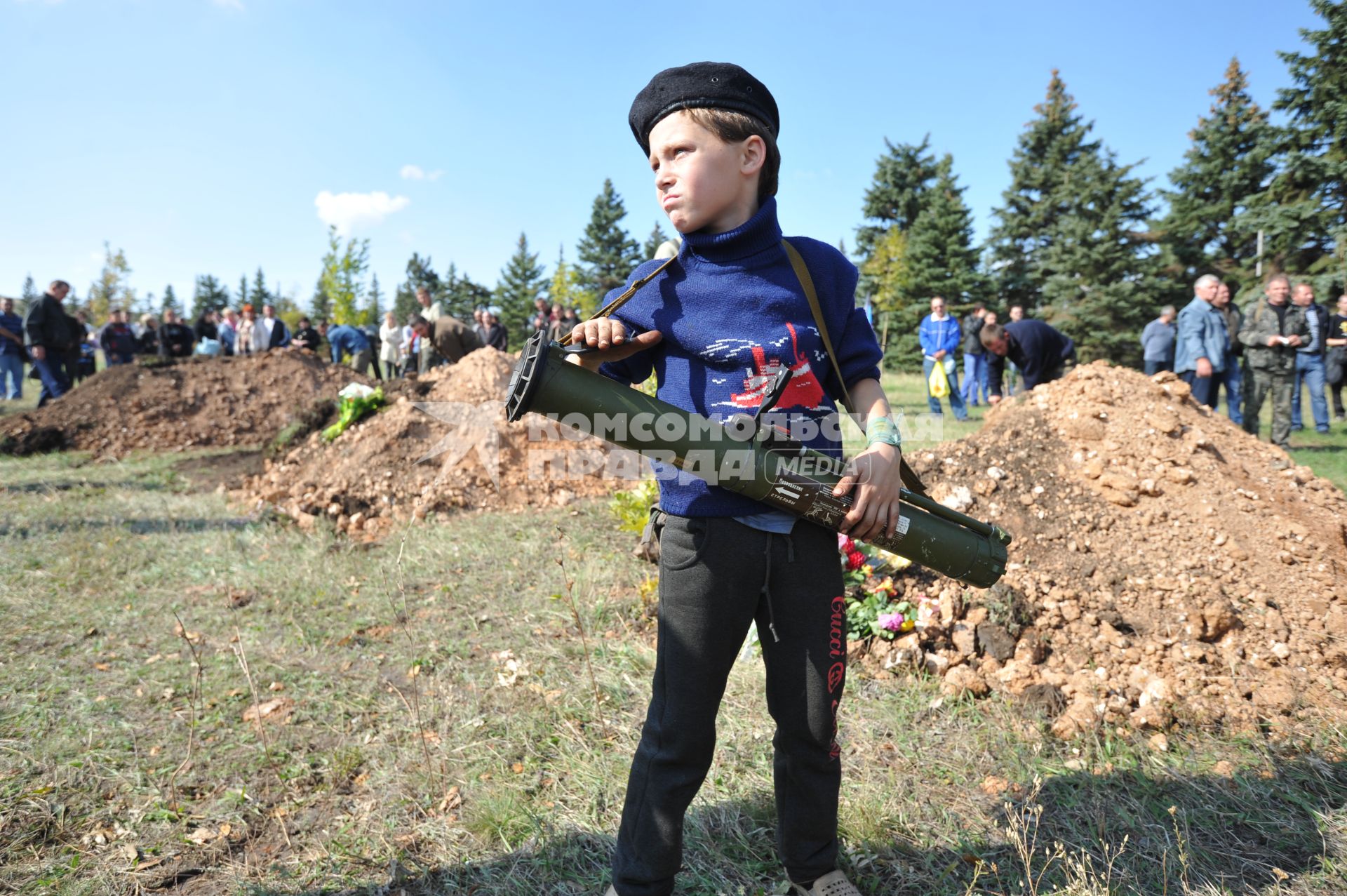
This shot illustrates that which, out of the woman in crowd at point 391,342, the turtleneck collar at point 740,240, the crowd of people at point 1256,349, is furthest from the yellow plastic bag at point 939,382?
the woman in crowd at point 391,342

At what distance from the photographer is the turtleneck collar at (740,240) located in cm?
167

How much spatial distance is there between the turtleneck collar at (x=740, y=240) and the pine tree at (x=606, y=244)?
2009 inches

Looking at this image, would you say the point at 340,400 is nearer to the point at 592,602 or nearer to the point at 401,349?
the point at 592,602

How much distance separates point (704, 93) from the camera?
5.27 ft

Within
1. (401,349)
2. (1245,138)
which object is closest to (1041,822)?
(401,349)

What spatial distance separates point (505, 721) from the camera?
117 inches

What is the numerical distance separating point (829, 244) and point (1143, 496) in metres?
3.25

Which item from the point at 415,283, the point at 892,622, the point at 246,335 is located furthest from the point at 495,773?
the point at 415,283

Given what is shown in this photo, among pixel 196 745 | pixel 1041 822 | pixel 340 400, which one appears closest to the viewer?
pixel 1041 822

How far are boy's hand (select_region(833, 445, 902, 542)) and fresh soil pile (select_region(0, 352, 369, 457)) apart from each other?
9443 mm

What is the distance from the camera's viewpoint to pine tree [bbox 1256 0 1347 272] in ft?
52.5

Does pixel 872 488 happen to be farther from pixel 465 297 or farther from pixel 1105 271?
pixel 465 297

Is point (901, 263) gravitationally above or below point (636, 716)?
above

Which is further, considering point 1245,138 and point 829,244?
point 1245,138
